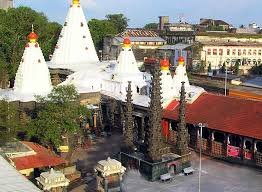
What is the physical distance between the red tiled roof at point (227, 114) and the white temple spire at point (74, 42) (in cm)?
1706

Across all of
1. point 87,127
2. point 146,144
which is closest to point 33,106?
point 87,127

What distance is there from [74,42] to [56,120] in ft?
65.7

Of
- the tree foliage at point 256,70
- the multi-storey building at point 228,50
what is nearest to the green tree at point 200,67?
the multi-storey building at point 228,50

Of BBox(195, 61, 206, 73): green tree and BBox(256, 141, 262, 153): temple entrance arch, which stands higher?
BBox(195, 61, 206, 73): green tree

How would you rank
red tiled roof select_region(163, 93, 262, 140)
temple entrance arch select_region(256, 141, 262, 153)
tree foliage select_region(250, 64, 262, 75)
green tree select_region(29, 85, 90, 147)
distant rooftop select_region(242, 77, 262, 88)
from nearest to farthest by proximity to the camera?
temple entrance arch select_region(256, 141, 262, 153) < red tiled roof select_region(163, 93, 262, 140) < green tree select_region(29, 85, 90, 147) < distant rooftop select_region(242, 77, 262, 88) < tree foliage select_region(250, 64, 262, 75)

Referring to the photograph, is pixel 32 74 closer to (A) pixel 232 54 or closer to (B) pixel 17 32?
(B) pixel 17 32

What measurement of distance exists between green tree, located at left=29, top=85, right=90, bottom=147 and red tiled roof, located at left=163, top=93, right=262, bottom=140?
7.03m

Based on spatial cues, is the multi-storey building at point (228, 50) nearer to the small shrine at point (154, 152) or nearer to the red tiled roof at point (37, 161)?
the small shrine at point (154, 152)

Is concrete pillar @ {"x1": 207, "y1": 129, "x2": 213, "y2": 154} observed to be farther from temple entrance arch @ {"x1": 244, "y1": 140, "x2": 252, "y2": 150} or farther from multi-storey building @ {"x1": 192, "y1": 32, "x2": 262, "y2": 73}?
multi-storey building @ {"x1": 192, "y1": 32, "x2": 262, "y2": 73}

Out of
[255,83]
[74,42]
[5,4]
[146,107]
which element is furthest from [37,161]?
[5,4]

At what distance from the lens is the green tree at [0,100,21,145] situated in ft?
87.3

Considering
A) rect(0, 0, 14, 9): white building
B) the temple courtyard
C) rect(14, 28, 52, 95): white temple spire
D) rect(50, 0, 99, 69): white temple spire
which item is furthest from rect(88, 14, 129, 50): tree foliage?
the temple courtyard

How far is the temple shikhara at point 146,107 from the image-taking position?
24.5 meters

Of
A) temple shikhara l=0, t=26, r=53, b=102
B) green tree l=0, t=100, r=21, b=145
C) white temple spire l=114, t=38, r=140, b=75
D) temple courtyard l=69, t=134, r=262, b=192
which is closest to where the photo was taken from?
temple courtyard l=69, t=134, r=262, b=192
